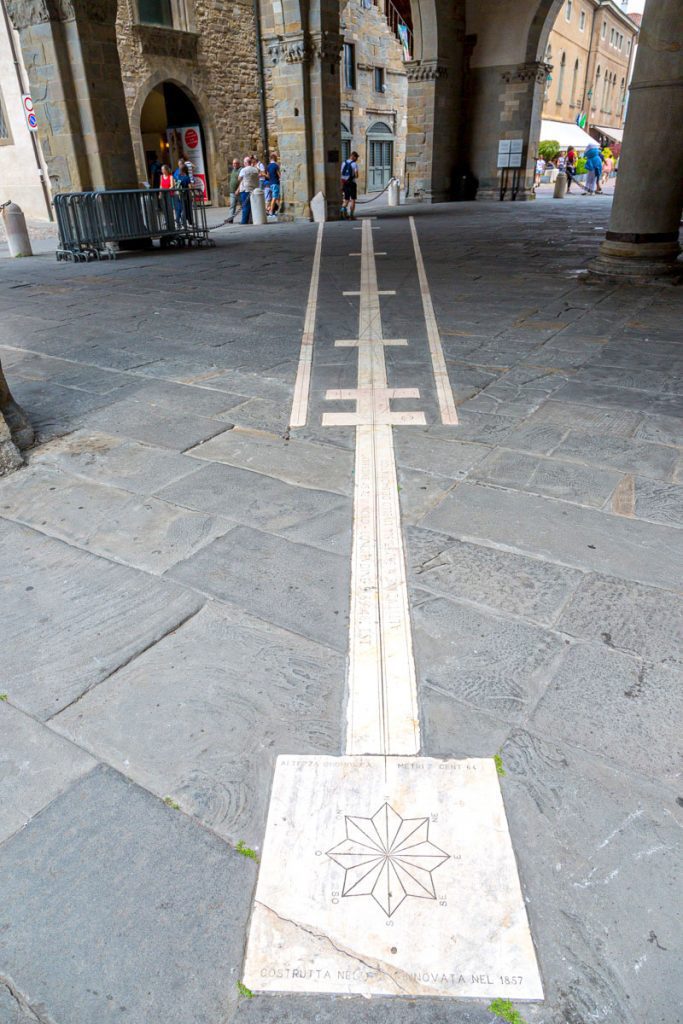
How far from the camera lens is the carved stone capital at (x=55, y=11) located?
10461 millimetres

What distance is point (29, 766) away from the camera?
1.84m

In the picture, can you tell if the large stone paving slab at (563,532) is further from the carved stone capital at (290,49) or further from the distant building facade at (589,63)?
the distant building facade at (589,63)

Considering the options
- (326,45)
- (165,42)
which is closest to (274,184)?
(326,45)

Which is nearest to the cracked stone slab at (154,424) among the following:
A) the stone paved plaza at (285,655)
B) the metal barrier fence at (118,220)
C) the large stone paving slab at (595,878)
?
the stone paved plaza at (285,655)

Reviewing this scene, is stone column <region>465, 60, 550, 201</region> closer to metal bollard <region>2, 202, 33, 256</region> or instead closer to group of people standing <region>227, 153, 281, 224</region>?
group of people standing <region>227, 153, 281, 224</region>

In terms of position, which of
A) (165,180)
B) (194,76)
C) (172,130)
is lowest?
(165,180)

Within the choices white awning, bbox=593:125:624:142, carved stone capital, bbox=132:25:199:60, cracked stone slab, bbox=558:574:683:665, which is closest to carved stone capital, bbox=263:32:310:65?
carved stone capital, bbox=132:25:199:60

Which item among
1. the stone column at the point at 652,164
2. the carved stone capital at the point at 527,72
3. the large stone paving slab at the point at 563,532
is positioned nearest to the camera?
the large stone paving slab at the point at 563,532

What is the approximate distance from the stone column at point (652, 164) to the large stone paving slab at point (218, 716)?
7.53 meters

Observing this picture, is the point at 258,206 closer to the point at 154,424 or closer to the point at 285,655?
the point at 154,424

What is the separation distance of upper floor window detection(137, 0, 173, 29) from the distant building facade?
2026 centimetres

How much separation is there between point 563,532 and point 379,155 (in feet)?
99.5

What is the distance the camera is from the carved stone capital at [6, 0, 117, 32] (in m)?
10.5

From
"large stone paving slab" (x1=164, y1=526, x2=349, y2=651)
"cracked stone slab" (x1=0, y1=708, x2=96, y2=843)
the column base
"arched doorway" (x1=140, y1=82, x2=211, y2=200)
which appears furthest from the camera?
"arched doorway" (x1=140, y1=82, x2=211, y2=200)
